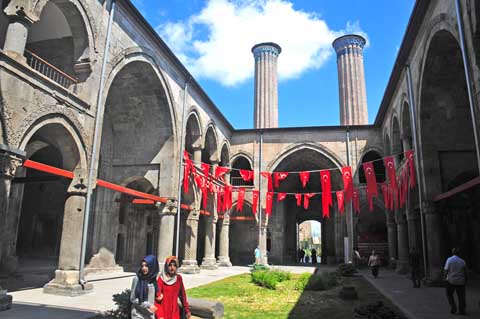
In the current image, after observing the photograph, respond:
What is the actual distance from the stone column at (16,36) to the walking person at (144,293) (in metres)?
5.68

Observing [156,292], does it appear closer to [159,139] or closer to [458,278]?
[458,278]

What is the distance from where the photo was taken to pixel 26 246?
1689 cm

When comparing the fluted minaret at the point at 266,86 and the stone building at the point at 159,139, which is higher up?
the fluted minaret at the point at 266,86

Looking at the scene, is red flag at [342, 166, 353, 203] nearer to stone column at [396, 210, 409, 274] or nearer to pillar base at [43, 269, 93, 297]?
stone column at [396, 210, 409, 274]

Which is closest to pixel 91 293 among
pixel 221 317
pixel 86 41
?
→ pixel 221 317

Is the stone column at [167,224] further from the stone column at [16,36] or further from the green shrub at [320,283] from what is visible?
the stone column at [16,36]

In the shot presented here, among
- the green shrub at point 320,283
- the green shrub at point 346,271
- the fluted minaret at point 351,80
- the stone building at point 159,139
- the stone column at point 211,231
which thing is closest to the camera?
the stone building at point 159,139

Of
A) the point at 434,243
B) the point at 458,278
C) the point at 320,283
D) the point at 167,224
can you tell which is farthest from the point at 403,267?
the point at 167,224

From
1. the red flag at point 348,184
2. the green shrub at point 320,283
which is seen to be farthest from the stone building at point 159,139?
the green shrub at point 320,283

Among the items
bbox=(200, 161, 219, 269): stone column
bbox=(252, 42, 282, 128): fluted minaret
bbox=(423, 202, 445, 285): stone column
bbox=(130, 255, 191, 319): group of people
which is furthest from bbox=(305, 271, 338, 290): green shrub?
bbox=(252, 42, 282, 128): fluted minaret

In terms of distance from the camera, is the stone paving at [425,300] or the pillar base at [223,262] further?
the pillar base at [223,262]

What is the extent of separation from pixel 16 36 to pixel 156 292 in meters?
6.32

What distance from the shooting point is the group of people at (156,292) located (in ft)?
12.4

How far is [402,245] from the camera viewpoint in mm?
16859
